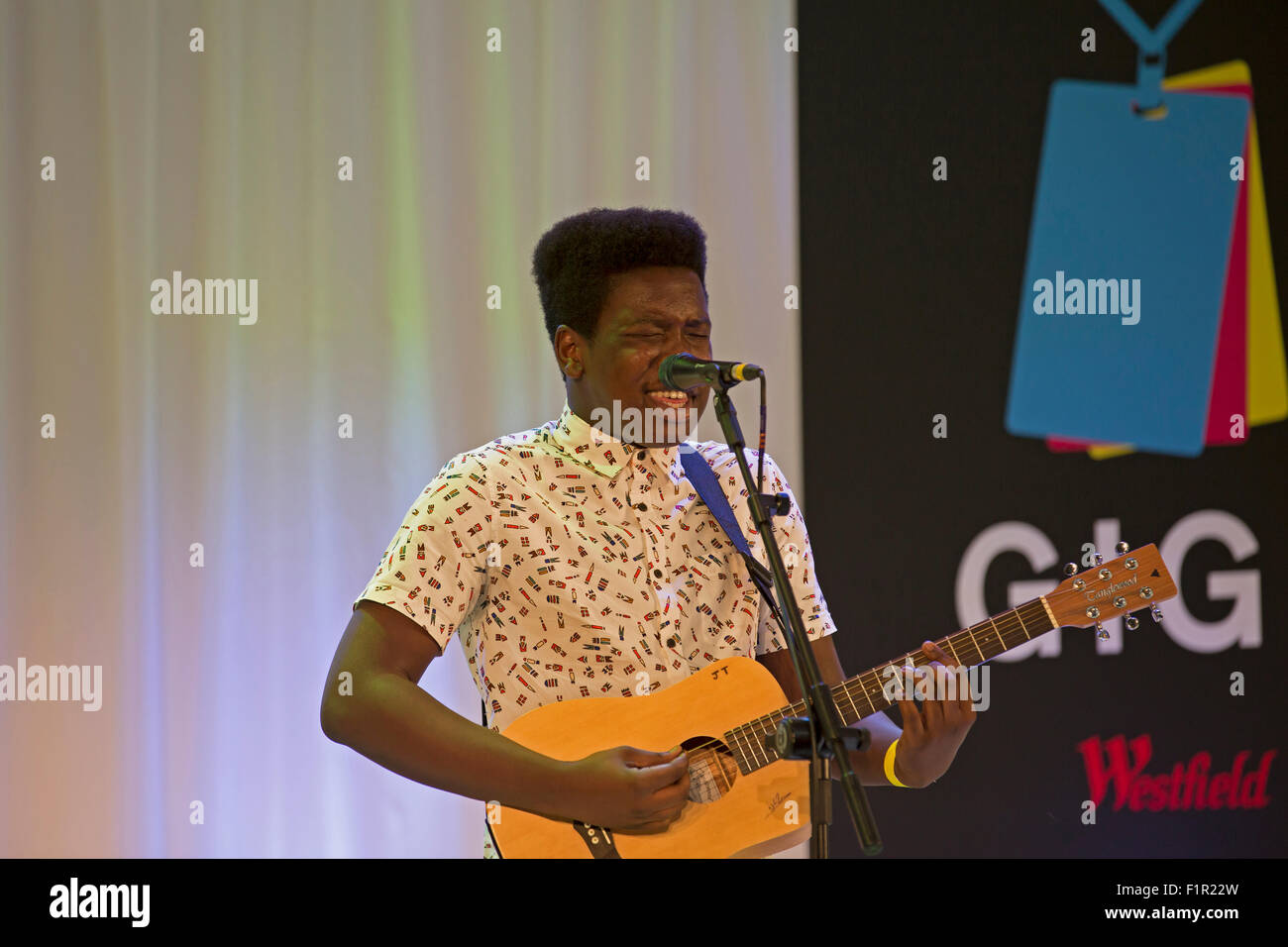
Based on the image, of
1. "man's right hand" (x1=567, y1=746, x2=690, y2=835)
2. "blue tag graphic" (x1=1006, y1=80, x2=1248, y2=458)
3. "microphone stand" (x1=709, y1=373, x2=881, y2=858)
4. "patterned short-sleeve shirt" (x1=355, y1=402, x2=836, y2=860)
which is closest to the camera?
"microphone stand" (x1=709, y1=373, x2=881, y2=858)

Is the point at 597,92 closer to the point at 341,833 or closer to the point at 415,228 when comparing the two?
the point at 415,228

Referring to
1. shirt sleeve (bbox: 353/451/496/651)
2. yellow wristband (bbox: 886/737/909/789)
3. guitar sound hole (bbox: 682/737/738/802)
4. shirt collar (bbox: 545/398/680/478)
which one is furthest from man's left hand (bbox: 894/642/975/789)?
shirt sleeve (bbox: 353/451/496/651)

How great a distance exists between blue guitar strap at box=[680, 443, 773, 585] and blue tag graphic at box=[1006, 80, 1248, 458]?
5.76 feet

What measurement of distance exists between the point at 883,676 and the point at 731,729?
1.01ft

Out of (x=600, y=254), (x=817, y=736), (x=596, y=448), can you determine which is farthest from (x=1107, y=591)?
(x=600, y=254)

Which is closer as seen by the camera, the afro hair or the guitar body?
the guitar body

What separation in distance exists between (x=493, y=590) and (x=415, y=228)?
1.69 metres

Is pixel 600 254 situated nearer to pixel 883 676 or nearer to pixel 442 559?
pixel 442 559

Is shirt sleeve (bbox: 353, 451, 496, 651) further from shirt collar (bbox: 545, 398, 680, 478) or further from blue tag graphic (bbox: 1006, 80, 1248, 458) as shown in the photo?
blue tag graphic (bbox: 1006, 80, 1248, 458)

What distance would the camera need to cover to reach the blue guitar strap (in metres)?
2.58

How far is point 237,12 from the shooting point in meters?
3.80

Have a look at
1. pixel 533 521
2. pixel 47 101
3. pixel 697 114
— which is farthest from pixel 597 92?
pixel 533 521

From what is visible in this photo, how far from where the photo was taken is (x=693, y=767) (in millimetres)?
2459

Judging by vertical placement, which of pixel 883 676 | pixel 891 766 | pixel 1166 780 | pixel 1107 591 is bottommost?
pixel 1166 780
